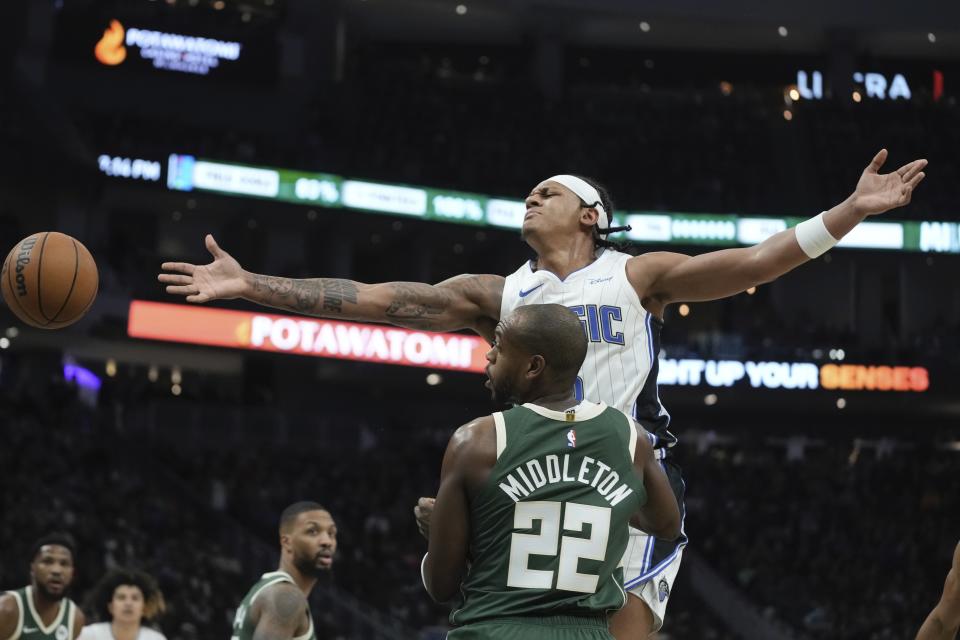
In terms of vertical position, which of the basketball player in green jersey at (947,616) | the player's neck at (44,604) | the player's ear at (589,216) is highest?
the player's ear at (589,216)

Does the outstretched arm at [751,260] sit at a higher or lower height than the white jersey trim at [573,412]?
higher

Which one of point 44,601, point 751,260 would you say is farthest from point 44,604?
point 751,260

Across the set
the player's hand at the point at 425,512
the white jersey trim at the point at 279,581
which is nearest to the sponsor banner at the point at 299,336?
the white jersey trim at the point at 279,581

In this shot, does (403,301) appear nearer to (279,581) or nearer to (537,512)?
(537,512)

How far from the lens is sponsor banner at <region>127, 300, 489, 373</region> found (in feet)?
88.9

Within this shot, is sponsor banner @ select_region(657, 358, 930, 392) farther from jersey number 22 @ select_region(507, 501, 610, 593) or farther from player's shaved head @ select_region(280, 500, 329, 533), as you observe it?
jersey number 22 @ select_region(507, 501, 610, 593)

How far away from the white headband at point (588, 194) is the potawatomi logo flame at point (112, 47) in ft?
95.2

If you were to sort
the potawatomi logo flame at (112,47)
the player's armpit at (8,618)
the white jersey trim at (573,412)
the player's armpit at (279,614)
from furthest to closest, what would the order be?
the potawatomi logo flame at (112,47), the player's armpit at (8,618), the player's armpit at (279,614), the white jersey trim at (573,412)

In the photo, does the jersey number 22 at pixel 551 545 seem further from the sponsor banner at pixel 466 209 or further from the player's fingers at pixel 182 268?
the sponsor banner at pixel 466 209

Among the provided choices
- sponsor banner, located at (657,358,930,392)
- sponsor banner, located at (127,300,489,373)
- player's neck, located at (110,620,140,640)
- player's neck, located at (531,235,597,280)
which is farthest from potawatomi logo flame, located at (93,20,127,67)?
player's neck, located at (531,235,597,280)

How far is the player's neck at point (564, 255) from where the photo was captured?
17.8 ft

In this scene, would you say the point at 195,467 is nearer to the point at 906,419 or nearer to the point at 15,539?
the point at 15,539

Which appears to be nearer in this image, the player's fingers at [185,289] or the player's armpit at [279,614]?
the player's fingers at [185,289]

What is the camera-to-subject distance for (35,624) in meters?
9.01
